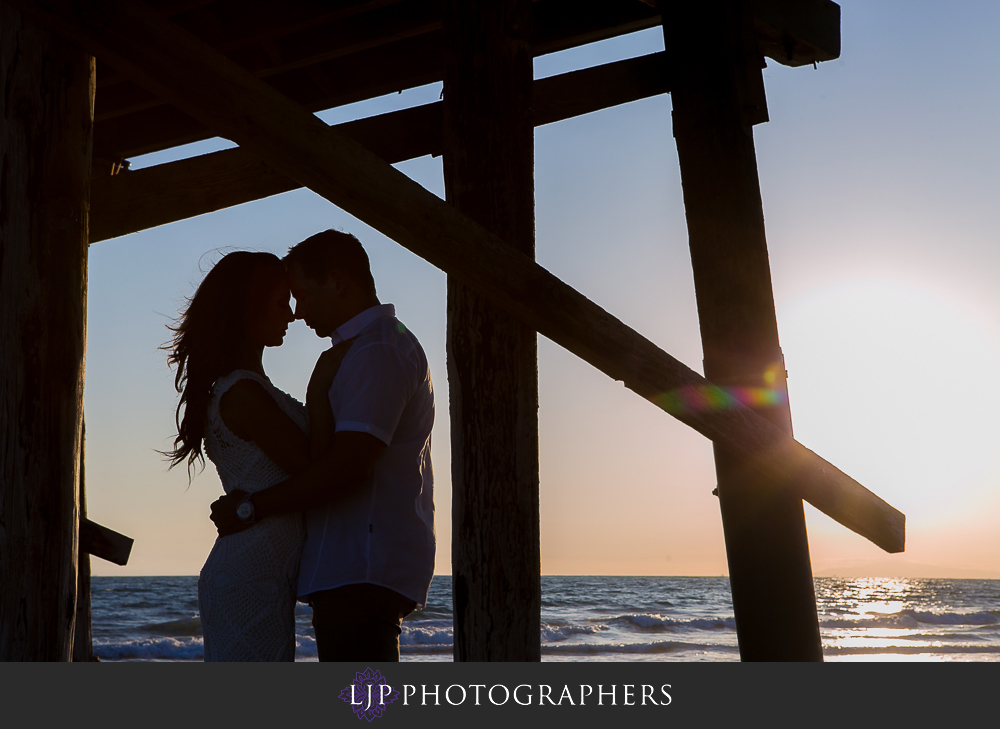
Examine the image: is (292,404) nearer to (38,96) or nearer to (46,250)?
(46,250)

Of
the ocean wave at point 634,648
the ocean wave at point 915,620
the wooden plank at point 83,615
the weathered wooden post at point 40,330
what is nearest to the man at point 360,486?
the weathered wooden post at point 40,330

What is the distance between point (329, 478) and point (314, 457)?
0.40 feet

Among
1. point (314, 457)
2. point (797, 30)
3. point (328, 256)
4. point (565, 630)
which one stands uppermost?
point (797, 30)

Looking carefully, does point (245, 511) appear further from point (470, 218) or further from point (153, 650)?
point (153, 650)

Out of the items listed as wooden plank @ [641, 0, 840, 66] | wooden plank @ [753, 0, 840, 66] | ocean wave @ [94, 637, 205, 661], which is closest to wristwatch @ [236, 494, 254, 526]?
wooden plank @ [641, 0, 840, 66]

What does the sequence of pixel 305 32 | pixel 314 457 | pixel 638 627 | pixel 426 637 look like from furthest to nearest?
1. pixel 638 627
2. pixel 426 637
3. pixel 305 32
4. pixel 314 457

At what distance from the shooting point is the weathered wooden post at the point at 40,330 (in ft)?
7.41

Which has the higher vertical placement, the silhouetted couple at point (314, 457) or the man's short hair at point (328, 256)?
the man's short hair at point (328, 256)

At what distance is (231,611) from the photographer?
2.13 meters

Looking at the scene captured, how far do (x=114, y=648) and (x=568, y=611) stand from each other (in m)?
11.8

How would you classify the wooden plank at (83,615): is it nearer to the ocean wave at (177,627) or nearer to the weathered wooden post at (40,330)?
the weathered wooden post at (40,330)

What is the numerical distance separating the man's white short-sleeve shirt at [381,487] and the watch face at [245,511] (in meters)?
0.16

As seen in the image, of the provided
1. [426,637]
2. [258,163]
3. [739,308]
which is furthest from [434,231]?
[426,637]
